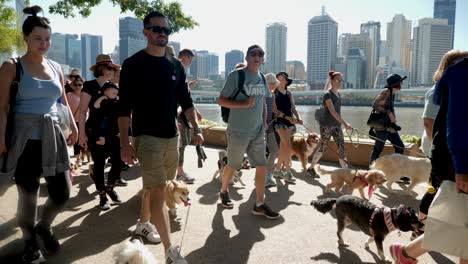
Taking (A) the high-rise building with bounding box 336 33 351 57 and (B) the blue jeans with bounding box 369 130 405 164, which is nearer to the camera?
(B) the blue jeans with bounding box 369 130 405 164

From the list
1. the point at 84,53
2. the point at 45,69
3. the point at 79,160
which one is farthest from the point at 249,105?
the point at 84,53

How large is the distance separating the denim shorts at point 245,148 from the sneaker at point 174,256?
1.89 meters

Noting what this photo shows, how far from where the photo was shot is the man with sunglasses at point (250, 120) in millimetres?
4445

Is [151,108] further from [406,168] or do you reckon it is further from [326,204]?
[406,168]

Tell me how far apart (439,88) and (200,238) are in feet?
8.68

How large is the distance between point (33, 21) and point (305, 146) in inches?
209

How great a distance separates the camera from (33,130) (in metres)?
2.92

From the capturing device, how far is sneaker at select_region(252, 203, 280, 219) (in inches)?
174

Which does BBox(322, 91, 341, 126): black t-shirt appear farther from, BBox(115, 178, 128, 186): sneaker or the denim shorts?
BBox(115, 178, 128, 186): sneaker

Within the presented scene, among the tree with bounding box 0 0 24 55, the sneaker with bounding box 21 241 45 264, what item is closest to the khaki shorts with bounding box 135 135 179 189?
the sneaker with bounding box 21 241 45 264

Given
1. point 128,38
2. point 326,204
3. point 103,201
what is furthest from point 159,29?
point 128,38

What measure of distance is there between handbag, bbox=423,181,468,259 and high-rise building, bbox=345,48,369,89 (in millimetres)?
87036

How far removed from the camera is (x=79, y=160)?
7.86m

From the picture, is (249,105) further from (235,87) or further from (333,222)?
(333,222)
